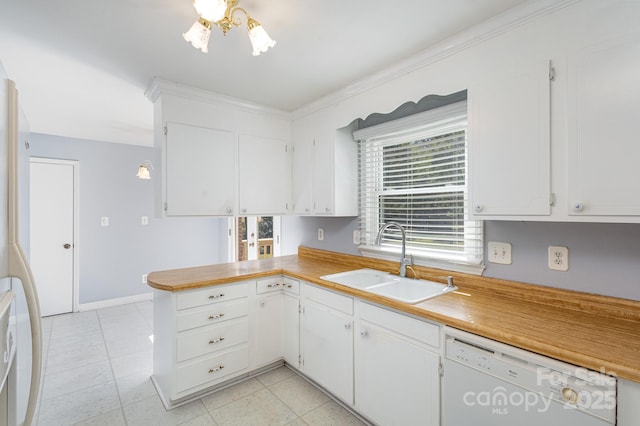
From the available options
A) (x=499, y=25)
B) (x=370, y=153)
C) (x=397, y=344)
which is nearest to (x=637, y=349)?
(x=397, y=344)

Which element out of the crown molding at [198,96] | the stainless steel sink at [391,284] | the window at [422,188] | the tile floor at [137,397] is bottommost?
the tile floor at [137,397]

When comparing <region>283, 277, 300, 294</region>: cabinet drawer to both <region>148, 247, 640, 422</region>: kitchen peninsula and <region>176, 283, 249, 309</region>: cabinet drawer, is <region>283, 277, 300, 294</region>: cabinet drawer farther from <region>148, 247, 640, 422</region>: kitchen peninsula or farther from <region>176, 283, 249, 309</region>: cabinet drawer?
<region>176, 283, 249, 309</region>: cabinet drawer

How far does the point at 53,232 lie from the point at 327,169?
12.5 ft

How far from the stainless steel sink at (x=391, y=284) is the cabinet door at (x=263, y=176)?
105 centimetres

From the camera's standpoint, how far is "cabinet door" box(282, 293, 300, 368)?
2.45 metres

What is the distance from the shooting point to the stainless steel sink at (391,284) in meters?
2.00

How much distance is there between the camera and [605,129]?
127cm

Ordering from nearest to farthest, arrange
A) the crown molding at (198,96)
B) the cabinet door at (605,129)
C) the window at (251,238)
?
the cabinet door at (605,129)
the crown molding at (198,96)
the window at (251,238)

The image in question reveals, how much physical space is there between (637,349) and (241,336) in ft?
7.34

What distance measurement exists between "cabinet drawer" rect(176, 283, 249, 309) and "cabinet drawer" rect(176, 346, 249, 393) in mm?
407

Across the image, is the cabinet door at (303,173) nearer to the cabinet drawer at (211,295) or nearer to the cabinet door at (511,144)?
the cabinet drawer at (211,295)

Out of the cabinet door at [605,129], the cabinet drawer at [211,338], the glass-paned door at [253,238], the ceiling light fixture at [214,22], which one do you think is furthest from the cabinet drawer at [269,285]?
the glass-paned door at [253,238]

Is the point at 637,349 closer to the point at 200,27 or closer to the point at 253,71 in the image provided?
the point at 200,27

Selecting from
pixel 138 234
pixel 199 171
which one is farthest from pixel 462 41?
pixel 138 234
